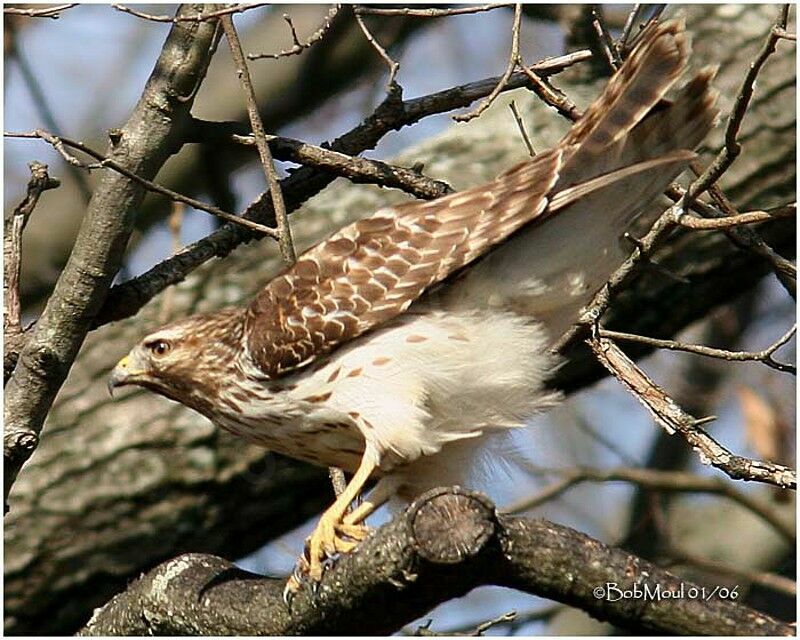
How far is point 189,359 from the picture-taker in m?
4.97

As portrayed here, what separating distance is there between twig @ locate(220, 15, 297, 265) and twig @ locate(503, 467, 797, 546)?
2.55m

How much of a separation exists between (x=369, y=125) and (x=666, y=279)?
6.15ft

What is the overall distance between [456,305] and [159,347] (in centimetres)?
130

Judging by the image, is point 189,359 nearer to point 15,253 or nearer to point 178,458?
point 15,253

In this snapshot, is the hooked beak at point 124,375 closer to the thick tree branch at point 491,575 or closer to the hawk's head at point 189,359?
the hawk's head at point 189,359

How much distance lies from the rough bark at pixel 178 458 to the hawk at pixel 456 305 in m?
1.63

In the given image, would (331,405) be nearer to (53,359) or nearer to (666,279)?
(53,359)

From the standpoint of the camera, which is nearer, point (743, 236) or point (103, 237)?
point (103, 237)

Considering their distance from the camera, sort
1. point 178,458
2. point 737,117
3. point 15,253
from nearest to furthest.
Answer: point 737,117 < point 15,253 < point 178,458

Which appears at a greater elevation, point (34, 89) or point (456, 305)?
point (34, 89)

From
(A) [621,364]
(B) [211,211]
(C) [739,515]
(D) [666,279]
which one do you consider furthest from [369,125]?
(C) [739,515]

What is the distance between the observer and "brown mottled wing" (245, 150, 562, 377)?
423 cm

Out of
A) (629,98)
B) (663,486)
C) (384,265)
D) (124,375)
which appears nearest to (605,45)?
(629,98)

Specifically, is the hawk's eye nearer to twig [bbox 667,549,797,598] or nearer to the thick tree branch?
the thick tree branch
